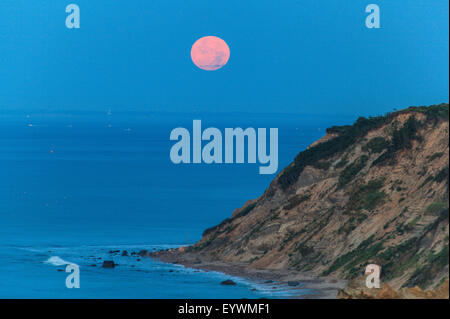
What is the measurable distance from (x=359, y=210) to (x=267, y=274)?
8.02 metres

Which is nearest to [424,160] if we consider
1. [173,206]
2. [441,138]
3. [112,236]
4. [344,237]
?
[441,138]

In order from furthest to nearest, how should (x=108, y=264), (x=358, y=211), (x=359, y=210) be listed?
(x=108, y=264)
(x=359, y=210)
(x=358, y=211)

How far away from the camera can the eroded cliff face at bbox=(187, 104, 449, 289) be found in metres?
65.1

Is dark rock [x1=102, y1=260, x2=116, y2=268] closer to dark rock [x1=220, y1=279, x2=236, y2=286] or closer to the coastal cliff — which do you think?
the coastal cliff

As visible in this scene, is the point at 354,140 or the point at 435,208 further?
the point at 354,140

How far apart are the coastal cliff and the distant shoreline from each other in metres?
0.54

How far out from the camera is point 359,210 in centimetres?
7425

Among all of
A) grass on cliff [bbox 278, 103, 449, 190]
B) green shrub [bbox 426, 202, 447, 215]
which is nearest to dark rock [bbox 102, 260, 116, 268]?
grass on cliff [bbox 278, 103, 449, 190]

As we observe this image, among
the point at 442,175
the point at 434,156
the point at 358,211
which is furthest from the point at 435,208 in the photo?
the point at 358,211

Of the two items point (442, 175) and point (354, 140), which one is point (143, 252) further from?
point (442, 175)

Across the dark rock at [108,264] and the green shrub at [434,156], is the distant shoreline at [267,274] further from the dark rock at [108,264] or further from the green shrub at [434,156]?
the green shrub at [434,156]

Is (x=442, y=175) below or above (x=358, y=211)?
above
